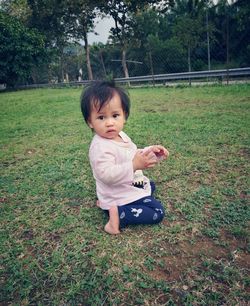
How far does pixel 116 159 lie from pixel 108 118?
1.06 ft

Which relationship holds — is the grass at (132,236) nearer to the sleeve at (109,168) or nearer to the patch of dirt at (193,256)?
the patch of dirt at (193,256)

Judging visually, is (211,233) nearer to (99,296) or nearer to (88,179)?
(99,296)

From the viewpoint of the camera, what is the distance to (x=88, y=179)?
3.23 m

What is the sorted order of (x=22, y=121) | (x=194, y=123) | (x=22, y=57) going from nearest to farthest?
(x=194, y=123) → (x=22, y=121) → (x=22, y=57)

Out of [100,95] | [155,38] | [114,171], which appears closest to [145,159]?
[114,171]

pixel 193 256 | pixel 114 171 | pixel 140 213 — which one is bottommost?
pixel 193 256

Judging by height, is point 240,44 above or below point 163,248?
above

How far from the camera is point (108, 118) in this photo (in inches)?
82.8

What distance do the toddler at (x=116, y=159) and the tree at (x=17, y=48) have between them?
25.6 metres

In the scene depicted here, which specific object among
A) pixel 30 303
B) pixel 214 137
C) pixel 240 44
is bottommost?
pixel 30 303

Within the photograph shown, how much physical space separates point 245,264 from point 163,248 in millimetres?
530

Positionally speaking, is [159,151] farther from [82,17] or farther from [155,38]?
[155,38]

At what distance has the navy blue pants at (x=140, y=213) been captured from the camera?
86.0 inches

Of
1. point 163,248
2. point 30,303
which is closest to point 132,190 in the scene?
point 163,248
